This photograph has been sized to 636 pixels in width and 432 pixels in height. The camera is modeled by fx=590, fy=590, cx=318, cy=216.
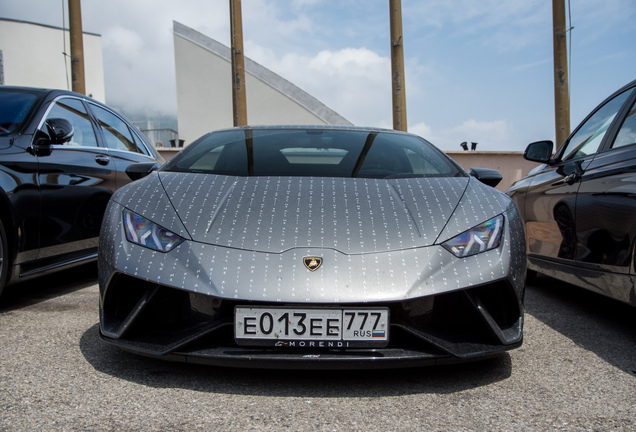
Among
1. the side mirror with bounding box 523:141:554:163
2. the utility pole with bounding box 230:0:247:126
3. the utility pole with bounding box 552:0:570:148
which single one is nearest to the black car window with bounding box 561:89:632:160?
the side mirror with bounding box 523:141:554:163

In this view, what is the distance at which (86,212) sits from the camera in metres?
4.10

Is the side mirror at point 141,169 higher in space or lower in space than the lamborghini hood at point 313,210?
higher

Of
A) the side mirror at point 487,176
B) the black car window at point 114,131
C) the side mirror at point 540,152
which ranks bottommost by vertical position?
the side mirror at point 487,176

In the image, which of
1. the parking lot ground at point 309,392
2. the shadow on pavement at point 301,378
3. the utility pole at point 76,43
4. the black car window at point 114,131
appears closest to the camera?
the parking lot ground at point 309,392

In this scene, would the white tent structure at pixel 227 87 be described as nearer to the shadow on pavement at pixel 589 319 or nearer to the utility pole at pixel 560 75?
the utility pole at pixel 560 75

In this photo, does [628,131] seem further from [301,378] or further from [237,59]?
[237,59]

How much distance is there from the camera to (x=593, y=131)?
147 inches

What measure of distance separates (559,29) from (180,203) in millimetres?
11899

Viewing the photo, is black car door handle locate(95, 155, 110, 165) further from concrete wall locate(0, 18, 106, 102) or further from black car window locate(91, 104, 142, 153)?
concrete wall locate(0, 18, 106, 102)

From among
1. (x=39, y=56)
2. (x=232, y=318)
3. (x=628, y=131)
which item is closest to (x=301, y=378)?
(x=232, y=318)

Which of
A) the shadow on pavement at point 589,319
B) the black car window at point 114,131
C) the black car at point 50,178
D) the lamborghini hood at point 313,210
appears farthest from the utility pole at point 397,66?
the lamborghini hood at point 313,210

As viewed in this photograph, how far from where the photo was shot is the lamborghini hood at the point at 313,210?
2293 millimetres

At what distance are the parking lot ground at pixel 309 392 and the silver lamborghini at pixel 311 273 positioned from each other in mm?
146

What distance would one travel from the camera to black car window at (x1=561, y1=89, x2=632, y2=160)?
11.5 ft
